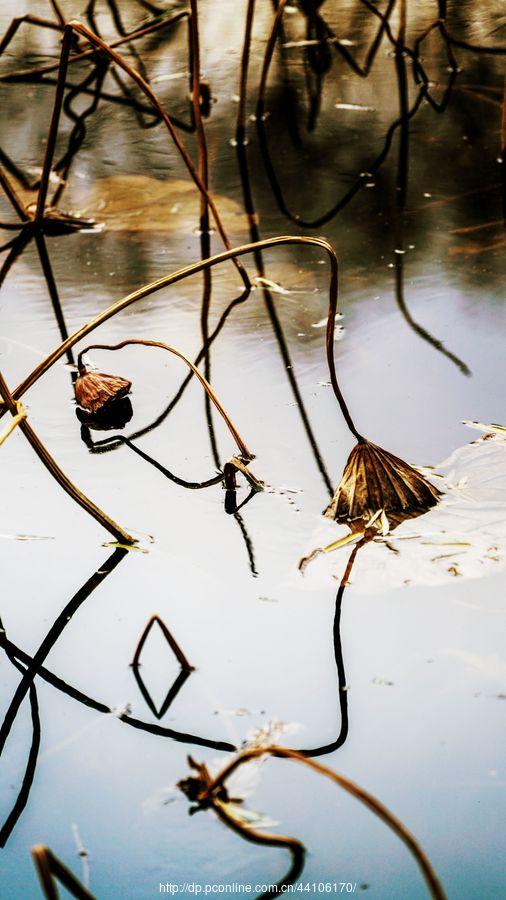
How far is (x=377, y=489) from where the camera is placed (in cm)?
91

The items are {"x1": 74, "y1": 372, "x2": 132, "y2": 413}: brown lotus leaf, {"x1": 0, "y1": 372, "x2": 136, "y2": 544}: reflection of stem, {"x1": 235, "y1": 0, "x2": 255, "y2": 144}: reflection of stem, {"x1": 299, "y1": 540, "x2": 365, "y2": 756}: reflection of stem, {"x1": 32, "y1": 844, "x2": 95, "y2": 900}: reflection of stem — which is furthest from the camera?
{"x1": 235, "y1": 0, "x2": 255, "y2": 144}: reflection of stem

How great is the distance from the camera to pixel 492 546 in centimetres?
85

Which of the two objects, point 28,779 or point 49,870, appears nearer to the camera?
point 49,870

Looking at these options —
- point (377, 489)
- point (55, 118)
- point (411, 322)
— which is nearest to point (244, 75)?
point (55, 118)

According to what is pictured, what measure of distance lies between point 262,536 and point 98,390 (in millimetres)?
310

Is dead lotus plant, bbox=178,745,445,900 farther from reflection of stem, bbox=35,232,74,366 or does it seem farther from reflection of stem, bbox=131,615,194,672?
reflection of stem, bbox=35,232,74,366

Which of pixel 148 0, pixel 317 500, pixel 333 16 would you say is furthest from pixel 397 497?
pixel 148 0

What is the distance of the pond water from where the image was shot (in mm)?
643

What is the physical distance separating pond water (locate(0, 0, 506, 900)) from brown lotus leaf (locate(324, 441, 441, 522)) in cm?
3

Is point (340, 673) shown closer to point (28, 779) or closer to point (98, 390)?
point (28, 779)

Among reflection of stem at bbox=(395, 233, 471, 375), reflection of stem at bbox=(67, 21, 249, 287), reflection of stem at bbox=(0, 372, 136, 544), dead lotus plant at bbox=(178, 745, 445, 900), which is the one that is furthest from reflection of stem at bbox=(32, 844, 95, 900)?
reflection of stem at bbox=(67, 21, 249, 287)

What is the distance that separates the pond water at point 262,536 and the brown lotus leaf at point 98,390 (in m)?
0.03

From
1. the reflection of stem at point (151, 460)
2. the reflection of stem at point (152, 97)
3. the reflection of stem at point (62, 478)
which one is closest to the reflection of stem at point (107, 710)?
the reflection of stem at point (62, 478)

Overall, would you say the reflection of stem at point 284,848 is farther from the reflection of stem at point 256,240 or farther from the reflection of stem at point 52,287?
the reflection of stem at point 52,287
